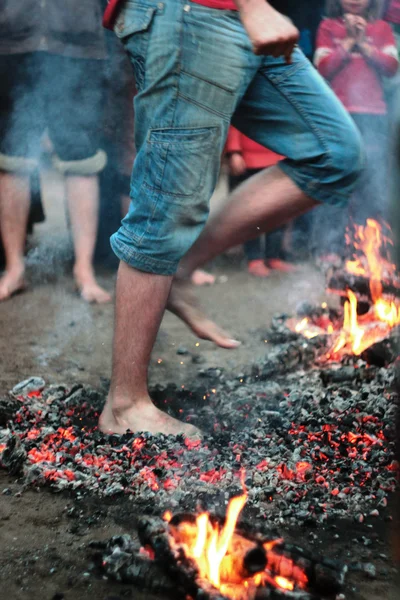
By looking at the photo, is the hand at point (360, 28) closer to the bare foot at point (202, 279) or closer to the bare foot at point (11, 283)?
the bare foot at point (202, 279)

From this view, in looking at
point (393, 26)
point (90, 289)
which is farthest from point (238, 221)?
point (393, 26)

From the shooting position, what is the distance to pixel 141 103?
7.71 ft

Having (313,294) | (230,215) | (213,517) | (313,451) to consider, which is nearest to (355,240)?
(313,294)

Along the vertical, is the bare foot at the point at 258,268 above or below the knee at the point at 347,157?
below

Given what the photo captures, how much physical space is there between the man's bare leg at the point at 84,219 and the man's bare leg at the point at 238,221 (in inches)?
62.5

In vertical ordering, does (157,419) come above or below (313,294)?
above

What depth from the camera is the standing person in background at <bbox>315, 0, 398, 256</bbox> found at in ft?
16.9

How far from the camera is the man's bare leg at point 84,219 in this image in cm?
450

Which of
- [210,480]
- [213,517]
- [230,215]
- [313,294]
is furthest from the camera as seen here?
[313,294]

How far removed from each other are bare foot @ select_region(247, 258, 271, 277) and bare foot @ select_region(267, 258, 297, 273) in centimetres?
8

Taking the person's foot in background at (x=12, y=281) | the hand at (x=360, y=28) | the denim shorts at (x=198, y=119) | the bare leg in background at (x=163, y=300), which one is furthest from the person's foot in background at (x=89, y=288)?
the hand at (x=360, y=28)

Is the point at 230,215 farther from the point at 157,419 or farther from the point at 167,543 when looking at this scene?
the point at 167,543

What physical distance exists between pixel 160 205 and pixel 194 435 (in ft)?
2.87

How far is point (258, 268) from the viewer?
5.21 meters
